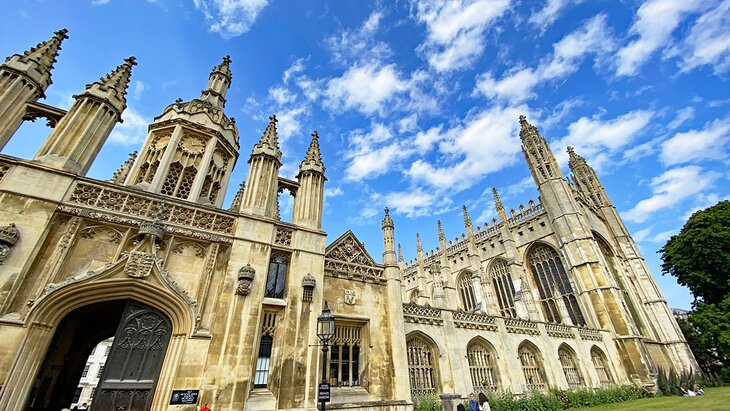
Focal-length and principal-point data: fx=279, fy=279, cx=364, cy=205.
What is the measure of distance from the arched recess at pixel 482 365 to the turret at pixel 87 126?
17.4 metres

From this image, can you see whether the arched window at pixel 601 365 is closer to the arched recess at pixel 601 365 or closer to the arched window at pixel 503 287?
the arched recess at pixel 601 365

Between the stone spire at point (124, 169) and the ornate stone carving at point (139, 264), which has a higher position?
the stone spire at point (124, 169)

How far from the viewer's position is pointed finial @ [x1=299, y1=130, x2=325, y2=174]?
11.6 metres

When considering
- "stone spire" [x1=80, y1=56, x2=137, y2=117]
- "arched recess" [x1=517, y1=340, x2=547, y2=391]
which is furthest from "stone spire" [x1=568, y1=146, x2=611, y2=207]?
"stone spire" [x1=80, y1=56, x2=137, y2=117]

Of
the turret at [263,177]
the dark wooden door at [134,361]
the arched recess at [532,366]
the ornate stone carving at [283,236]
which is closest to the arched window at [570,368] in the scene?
the arched recess at [532,366]

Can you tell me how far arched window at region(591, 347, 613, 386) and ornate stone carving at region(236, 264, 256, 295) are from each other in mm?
24368

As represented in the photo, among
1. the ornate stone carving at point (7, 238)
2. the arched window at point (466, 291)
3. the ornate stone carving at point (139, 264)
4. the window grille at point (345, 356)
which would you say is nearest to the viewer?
the ornate stone carving at point (7, 238)

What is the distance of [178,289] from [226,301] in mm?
1187

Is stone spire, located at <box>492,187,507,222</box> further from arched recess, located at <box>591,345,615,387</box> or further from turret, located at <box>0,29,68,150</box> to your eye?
turret, located at <box>0,29,68,150</box>

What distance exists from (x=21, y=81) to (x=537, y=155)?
38.7m

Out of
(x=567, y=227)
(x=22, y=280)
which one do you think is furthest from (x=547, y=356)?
(x=22, y=280)

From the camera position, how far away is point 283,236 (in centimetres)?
947

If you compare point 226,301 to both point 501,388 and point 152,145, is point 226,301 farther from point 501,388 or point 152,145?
point 501,388

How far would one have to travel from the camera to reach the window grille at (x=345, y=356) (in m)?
8.88
